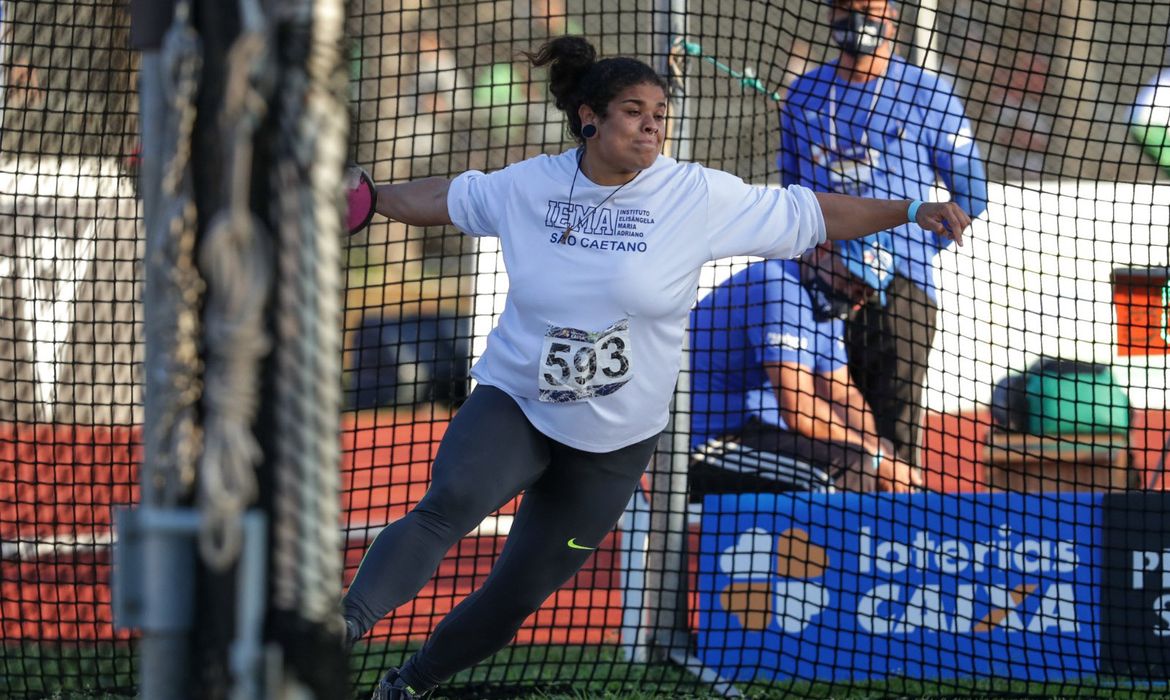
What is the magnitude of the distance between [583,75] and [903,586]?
2407 millimetres

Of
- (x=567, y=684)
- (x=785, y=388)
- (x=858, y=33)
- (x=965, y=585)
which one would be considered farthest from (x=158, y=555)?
(x=858, y=33)

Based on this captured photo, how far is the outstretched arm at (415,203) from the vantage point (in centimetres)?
375

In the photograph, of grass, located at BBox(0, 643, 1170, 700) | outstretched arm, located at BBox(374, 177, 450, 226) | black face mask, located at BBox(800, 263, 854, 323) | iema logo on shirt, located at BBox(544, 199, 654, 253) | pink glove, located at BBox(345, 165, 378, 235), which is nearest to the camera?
iema logo on shirt, located at BBox(544, 199, 654, 253)

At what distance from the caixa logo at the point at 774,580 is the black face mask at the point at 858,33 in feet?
6.55

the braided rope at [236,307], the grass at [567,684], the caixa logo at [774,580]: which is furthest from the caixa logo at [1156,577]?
the braided rope at [236,307]

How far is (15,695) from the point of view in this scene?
15.4 feet

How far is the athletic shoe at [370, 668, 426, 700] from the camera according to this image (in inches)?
143

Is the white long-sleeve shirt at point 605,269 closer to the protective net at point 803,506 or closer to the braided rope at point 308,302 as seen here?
the protective net at point 803,506

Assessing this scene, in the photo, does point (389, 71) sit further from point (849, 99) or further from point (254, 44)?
point (254, 44)

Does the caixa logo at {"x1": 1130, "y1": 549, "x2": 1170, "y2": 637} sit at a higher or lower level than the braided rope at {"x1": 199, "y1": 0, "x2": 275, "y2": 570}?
lower

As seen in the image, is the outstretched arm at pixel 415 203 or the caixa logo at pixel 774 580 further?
the caixa logo at pixel 774 580

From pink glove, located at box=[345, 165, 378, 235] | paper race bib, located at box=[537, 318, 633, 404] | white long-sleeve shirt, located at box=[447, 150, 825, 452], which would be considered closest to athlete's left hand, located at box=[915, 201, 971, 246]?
white long-sleeve shirt, located at box=[447, 150, 825, 452]

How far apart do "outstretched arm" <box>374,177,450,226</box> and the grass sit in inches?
68.2

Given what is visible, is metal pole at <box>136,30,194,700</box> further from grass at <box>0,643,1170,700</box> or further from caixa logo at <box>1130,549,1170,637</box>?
caixa logo at <box>1130,549,1170,637</box>
